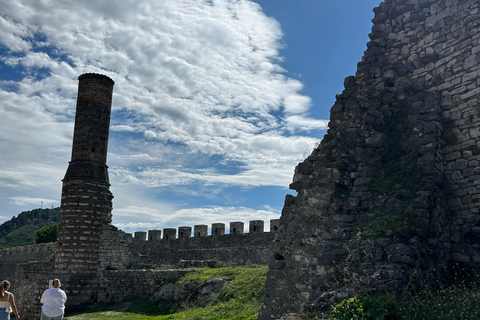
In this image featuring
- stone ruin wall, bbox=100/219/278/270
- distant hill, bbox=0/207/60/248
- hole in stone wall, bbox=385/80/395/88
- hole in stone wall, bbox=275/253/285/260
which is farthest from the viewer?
distant hill, bbox=0/207/60/248

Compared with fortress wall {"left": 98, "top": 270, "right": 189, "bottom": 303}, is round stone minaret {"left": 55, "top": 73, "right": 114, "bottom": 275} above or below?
above

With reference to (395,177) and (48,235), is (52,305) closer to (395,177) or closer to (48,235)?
(395,177)

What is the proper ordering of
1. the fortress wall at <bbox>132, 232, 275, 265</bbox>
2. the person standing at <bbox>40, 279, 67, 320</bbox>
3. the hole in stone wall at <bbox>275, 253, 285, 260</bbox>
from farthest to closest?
the fortress wall at <bbox>132, 232, 275, 265</bbox>, the person standing at <bbox>40, 279, 67, 320</bbox>, the hole in stone wall at <bbox>275, 253, 285, 260</bbox>

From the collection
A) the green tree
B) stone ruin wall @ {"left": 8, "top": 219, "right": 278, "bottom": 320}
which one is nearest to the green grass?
stone ruin wall @ {"left": 8, "top": 219, "right": 278, "bottom": 320}

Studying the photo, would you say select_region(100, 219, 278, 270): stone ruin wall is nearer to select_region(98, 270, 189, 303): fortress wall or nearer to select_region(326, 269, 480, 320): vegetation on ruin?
select_region(98, 270, 189, 303): fortress wall

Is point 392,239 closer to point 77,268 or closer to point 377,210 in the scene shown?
point 377,210

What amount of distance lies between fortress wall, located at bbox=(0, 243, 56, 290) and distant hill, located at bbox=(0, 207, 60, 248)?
1603 inches

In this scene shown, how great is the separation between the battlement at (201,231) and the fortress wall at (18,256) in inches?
380

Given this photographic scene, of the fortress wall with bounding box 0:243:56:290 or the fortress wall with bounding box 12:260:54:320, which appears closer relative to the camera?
the fortress wall with bounding box 12:260:54:320

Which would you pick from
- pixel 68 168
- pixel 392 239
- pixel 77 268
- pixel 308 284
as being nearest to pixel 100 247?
pixel 77 268

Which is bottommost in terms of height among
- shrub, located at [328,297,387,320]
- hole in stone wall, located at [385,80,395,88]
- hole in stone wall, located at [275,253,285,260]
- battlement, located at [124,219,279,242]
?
shrub, located at [328,297,387,320]

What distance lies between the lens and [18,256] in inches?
1511

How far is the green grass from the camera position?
1057 cm

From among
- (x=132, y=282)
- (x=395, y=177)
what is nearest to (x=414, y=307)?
(x=395, y=177)
